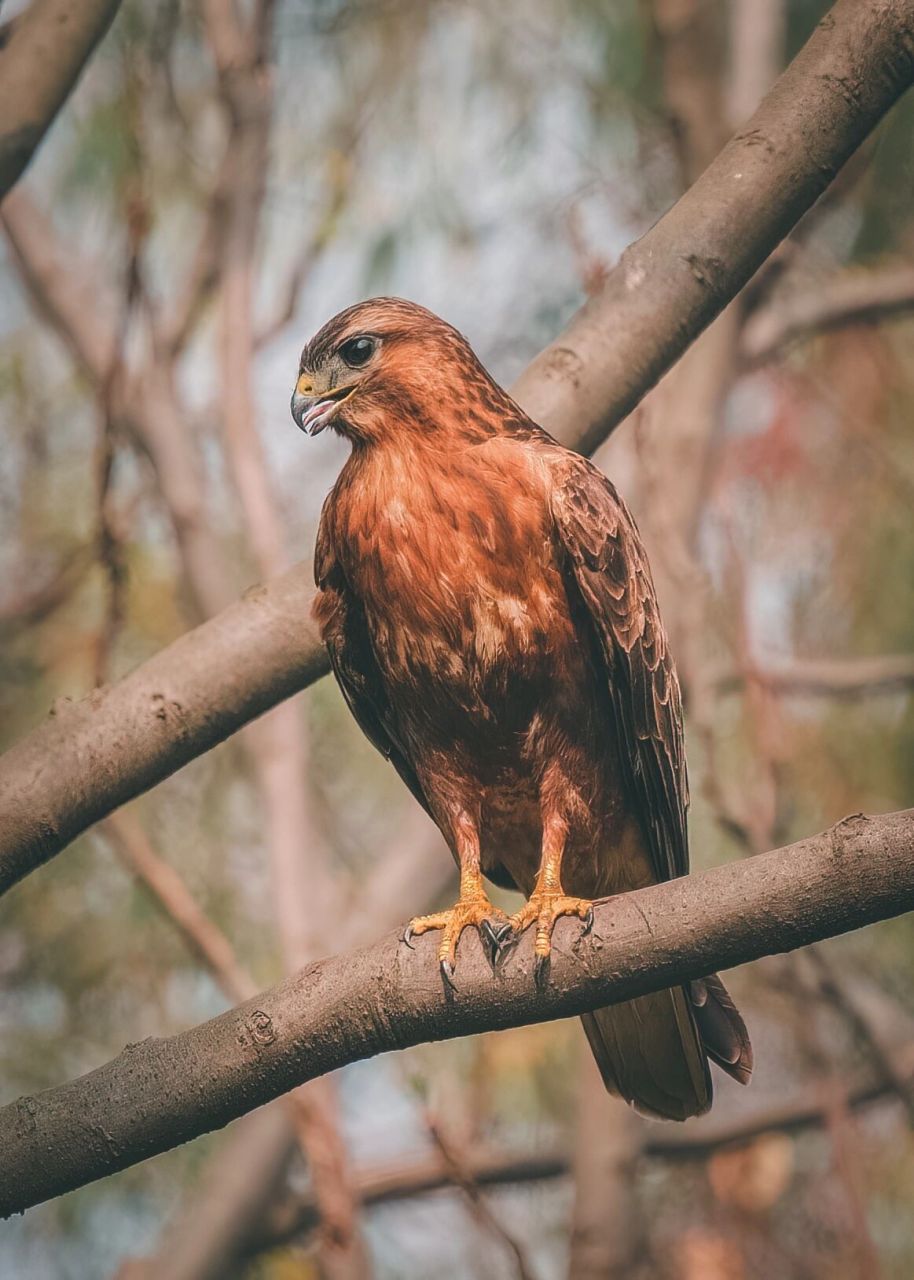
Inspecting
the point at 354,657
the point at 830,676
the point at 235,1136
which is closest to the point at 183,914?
the point at 235,1136

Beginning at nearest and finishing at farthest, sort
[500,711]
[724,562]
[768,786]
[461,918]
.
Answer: [461,918]
[500,711]
[768,786]
[724,562]

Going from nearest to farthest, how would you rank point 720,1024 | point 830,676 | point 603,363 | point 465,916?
point 465,916 → point 603,363 → point 720,1024 → point 830,676

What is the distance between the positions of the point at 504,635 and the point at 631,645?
356 millimetres

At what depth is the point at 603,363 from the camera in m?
3.93

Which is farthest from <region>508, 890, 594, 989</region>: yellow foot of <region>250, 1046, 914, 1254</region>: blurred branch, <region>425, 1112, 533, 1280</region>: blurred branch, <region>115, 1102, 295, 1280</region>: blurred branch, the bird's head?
<region>250, 1046, 914, 1254</region>: blurred branch

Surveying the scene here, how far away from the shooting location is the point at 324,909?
6.84 m

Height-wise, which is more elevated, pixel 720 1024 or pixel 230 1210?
pixel 230 1210

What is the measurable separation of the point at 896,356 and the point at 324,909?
14.2 ft

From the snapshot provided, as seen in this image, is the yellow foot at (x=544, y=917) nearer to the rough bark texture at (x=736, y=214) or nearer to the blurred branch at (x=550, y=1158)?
the rough bark texture at (x=736, y=214)

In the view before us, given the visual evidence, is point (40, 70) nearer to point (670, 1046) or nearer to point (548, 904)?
point (548, 904)

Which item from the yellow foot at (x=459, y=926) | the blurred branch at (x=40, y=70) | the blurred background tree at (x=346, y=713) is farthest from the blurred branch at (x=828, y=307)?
the yellow foot at (x=459, y=926)

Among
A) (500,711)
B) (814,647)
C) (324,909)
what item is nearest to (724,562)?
(814,647)

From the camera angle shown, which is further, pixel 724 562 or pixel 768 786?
pixel 724 562

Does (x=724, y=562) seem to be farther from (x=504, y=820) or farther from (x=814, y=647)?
(x=504, y=820)
